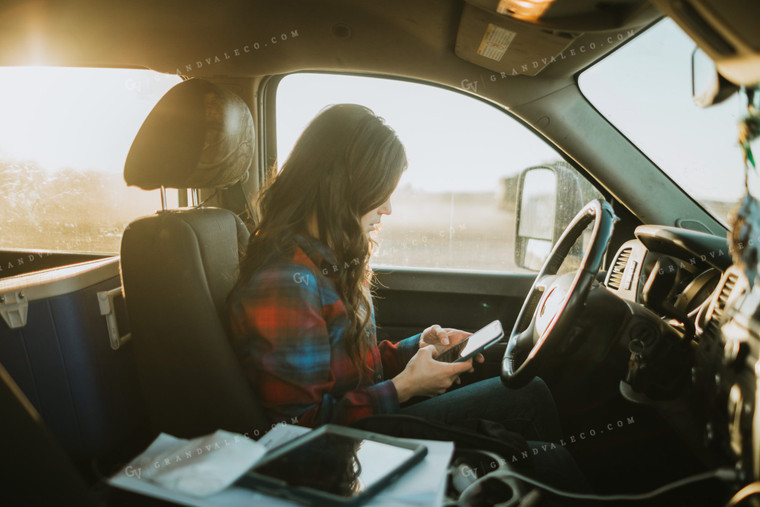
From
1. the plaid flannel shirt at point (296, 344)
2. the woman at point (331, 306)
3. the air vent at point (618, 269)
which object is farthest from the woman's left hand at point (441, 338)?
the air vent at point (618, 269)

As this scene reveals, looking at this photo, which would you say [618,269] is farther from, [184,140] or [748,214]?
[184,140]

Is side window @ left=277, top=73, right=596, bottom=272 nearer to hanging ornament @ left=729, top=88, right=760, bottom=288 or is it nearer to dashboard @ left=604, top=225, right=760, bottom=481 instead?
dashboard @ left=604, top=225, right=760, bottom=481

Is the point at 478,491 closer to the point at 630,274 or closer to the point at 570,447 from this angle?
the point at 570,447

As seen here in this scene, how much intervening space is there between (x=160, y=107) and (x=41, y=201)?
5.13 feet

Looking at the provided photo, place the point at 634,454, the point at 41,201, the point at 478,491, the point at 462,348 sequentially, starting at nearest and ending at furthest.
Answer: the point at 478,491, the point at 462,348, the point at 634,454, the point at 41,201

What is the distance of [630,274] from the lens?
183cm

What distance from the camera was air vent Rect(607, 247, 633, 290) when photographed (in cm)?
190

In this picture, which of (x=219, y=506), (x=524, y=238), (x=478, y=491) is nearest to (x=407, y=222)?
(x=524, y=238)

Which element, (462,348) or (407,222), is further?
(407,222)

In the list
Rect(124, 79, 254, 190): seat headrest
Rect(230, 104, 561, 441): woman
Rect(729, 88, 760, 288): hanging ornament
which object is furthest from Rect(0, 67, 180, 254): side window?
Rect(729, 88, 760, 288): hanging ornament

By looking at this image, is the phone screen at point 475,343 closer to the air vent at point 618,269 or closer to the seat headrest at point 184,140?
the air vent at point 618,269

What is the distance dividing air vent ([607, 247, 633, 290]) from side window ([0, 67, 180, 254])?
1.87 metres

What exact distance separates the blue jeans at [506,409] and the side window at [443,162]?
937 millimetres

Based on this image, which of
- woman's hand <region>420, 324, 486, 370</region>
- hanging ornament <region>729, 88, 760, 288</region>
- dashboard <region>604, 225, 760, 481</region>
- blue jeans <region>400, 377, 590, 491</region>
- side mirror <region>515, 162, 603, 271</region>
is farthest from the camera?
side mirror <region>515, 162, 603, 271</region>
